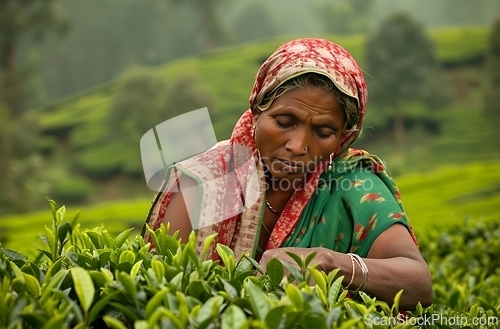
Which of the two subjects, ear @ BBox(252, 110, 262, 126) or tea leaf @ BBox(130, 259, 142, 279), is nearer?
tea leaf @ BBox(130, 259, 142, 279)

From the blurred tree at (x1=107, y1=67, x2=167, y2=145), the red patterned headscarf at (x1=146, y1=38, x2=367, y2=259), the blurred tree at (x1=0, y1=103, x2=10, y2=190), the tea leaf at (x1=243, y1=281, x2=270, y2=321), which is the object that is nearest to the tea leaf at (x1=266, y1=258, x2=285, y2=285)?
the tea leaf at (x1=243, y1=281, x2=270, y2=321)

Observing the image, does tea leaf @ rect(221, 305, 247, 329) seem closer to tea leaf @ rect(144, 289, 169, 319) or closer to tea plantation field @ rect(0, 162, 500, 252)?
tea leaf @ rect(144, 289, 169, 319)

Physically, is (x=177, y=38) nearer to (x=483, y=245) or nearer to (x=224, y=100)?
(x=224, y=100)

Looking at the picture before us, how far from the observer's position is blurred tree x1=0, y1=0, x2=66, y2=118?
1363cm

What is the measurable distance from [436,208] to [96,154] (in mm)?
6522

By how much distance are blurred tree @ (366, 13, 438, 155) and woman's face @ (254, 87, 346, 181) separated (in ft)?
34.8

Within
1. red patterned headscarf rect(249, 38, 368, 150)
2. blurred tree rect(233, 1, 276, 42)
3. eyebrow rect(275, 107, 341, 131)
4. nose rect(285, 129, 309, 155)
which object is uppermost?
blurred tree rect(233, 1, 276, 42)

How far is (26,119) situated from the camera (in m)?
13.6

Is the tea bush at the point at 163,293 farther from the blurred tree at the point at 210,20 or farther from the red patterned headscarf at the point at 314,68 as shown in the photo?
the blurred tree at the point at 210,20

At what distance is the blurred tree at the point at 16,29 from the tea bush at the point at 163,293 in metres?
12.4

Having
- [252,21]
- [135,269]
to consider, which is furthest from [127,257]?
[252,21]

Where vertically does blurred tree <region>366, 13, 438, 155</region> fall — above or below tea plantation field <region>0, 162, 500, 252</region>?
above

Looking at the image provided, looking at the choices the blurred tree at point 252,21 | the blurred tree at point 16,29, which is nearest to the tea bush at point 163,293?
the blurred tree at point 16,29

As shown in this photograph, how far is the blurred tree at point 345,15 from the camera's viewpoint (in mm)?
15523
